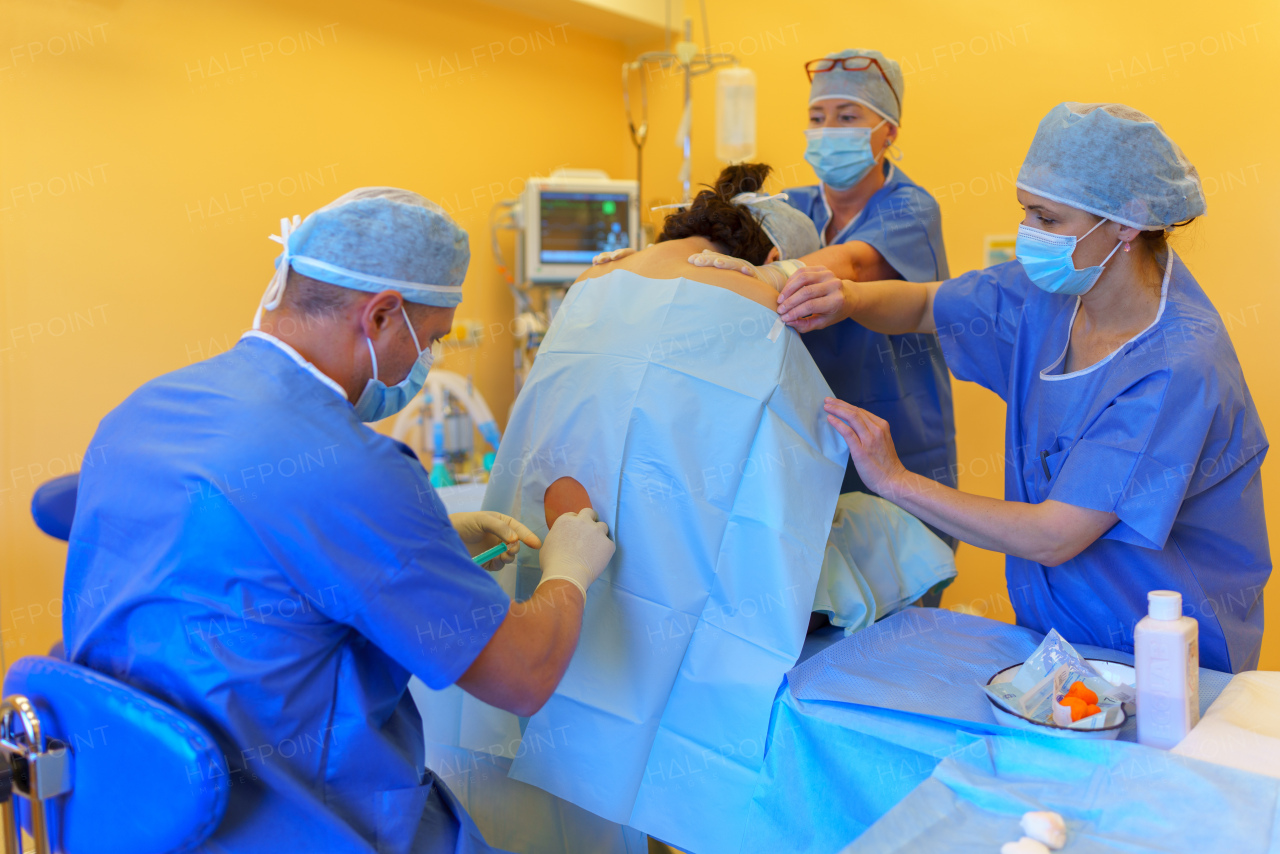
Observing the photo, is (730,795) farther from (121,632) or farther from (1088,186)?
(1088,186)

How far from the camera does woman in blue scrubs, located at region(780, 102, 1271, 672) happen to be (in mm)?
1155

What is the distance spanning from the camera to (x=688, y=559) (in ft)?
4.17

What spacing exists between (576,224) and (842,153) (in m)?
1.52

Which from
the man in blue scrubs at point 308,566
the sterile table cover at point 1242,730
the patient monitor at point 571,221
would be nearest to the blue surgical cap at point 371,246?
the man in blue scrubs at point 308,566

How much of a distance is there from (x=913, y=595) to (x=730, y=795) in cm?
44

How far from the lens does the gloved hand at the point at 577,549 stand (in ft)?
3.76

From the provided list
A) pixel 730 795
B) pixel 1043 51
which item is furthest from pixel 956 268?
pixel 730 795

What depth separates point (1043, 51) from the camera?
275 cm

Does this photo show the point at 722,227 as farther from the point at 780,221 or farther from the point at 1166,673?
the point at 1166,673

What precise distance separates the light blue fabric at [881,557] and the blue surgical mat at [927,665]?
41 millimetres

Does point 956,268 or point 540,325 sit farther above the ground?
point 956,268

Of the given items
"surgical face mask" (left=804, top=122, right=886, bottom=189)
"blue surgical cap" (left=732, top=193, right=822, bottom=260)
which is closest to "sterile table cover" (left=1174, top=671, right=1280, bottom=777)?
"blue surgical cap" (left=732, top=193, right=822, bottom=260)

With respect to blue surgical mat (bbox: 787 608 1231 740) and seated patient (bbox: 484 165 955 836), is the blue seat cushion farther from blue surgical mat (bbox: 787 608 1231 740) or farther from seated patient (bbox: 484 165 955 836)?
blue surgical mat (bbox: 787 608 1231 740)

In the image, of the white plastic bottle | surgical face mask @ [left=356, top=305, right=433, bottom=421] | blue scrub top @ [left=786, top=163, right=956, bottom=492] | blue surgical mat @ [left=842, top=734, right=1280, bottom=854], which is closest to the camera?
blue surgical mat @ [left=842, top=734, right=1280, bottom=854]
